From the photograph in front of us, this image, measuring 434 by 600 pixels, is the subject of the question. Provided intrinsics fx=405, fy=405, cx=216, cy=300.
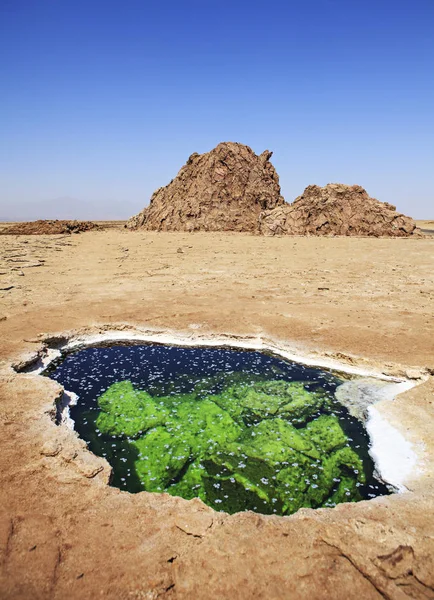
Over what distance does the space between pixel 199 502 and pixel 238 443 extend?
1.94 metres

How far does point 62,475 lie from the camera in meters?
4.66

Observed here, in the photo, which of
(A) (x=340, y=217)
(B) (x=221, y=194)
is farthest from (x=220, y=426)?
(B) (x=221, y=194)

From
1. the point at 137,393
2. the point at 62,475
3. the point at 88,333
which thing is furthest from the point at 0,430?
the point at 88,333

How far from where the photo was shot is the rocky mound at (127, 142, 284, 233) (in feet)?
110

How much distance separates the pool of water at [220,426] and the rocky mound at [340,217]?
2323 cm

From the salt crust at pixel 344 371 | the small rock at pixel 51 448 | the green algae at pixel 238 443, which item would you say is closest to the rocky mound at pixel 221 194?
the salt crust at pixel 344 371

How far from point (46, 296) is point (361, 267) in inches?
514

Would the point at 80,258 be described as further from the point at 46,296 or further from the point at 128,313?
the point at 128,313

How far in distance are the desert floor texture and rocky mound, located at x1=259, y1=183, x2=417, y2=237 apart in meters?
17.0

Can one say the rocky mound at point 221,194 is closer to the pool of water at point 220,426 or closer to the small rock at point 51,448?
the pool of water at point 220,426

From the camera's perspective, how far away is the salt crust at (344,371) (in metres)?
5.34

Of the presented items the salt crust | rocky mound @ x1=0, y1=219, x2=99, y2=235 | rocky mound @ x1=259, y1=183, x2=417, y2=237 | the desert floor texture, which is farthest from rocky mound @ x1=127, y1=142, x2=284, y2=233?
the salt crust

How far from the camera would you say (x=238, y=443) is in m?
6.16

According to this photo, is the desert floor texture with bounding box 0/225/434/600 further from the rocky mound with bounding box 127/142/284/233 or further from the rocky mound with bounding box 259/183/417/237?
the rocky mound with bounding box 127/142/284/233
